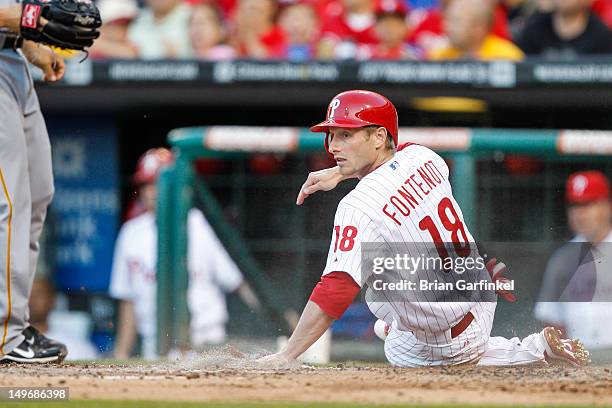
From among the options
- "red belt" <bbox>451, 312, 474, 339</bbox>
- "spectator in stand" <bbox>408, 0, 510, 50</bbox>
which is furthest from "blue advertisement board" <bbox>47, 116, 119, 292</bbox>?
"red belt" <bbox>451, 312, 474, 339</bbox>

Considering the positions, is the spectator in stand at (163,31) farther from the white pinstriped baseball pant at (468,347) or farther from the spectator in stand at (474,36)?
the white pinstriped baseball pant at (468,347)

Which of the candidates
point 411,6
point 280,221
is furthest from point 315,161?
point 411,6

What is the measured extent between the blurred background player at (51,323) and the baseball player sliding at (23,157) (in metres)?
2.64

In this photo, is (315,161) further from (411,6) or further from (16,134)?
(16,134)

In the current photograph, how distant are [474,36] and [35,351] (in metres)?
4.18

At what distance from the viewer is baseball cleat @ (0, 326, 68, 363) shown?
183 inches

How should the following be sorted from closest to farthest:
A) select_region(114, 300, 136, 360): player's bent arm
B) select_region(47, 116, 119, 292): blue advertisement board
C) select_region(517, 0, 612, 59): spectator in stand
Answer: select_region(114, 300, 136, 360): player's bent arm → select_region(517, 0, 612, 59): spectator in stand → select_region(47, 116, 119, 292): blue advertisement board

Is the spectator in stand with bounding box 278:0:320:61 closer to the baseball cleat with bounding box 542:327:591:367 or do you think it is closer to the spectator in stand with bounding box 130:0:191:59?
the spectator in stand with bounding box 130:0:191:59

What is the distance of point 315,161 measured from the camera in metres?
7.16

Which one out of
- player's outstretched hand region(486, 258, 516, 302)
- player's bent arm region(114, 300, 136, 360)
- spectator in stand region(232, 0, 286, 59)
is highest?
spectator in stand region(232, 0, 286, 59)

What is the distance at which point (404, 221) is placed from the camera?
4.52m

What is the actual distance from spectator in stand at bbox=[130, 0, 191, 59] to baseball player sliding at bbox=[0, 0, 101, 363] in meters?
3.55

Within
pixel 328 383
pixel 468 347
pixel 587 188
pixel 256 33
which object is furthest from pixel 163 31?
pixel 328 383

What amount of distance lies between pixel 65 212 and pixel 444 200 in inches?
157
